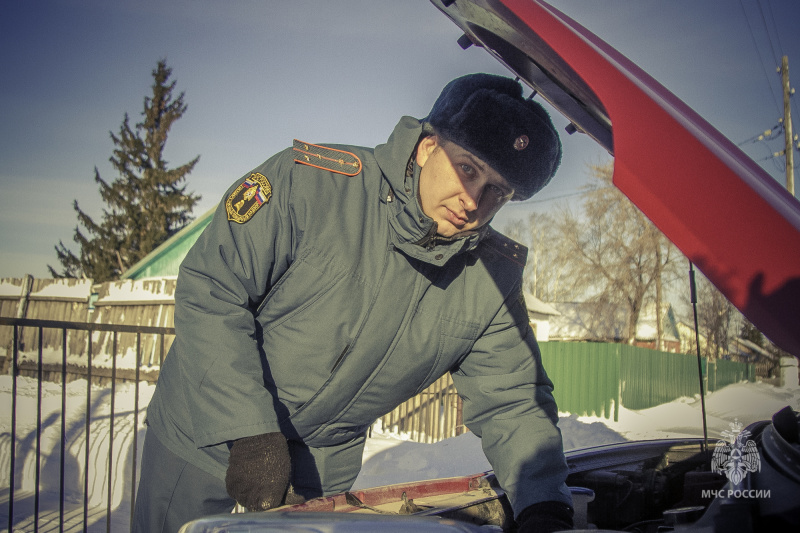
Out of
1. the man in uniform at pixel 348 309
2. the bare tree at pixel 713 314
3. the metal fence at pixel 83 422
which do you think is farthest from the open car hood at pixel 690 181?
the metal fence at pixel 83 422

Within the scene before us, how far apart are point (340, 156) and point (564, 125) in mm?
721

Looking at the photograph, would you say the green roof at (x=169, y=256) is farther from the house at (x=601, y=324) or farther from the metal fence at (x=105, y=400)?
the house at (x=601, y=324)

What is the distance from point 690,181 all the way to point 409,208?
96cm

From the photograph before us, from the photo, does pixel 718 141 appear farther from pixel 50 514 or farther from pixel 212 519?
pixel 50 514

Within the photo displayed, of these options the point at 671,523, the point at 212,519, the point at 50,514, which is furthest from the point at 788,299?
the point at 50,514

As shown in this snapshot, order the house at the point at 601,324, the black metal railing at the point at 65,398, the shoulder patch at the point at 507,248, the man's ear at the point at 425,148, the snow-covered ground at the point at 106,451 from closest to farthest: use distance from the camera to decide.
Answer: the man's ear at the point at 425,148 < the shoulder patch at the point at 507,248 < the black metal railing at the point at 65,398 < the snow-covered ground at the point at 106,451 < the house at the point at 601,324

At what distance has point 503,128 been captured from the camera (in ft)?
5.29

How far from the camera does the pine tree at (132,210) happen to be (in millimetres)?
28203

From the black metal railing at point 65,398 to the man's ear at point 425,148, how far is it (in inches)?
91.4

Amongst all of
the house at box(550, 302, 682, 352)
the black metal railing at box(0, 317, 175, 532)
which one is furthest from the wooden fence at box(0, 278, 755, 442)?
the house at box(550, 302, 682, 352)

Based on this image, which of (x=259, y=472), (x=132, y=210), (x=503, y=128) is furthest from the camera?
(x=132, y=210)

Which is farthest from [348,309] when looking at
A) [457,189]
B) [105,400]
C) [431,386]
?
[431,386]

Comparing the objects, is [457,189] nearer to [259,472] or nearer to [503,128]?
[503,128]

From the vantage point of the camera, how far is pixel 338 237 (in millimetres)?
1660
